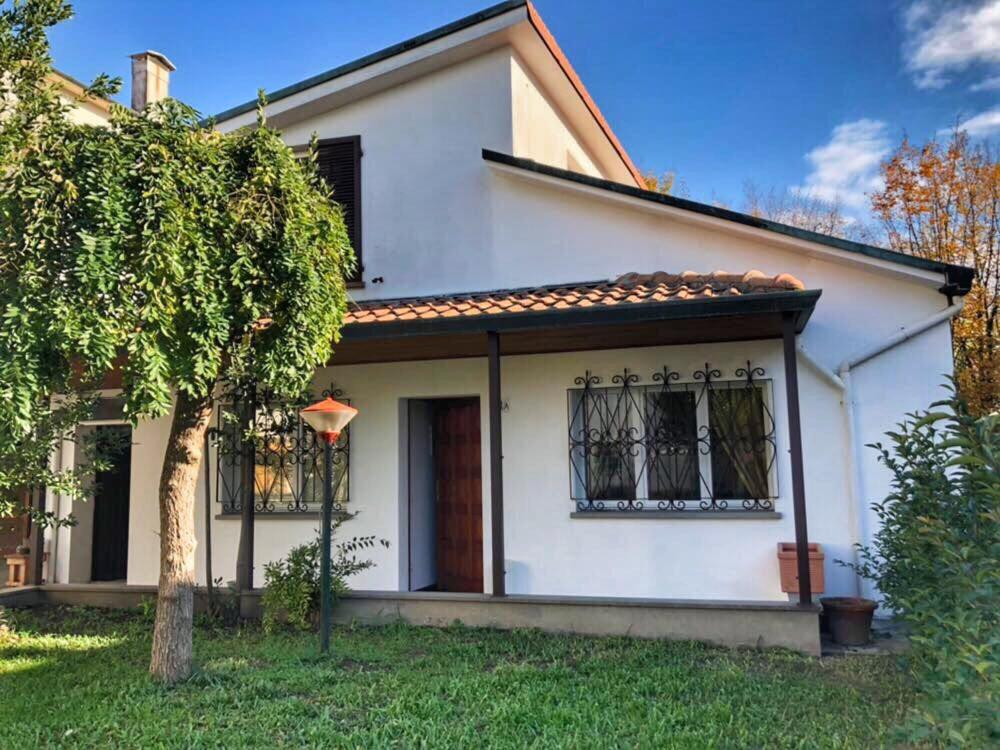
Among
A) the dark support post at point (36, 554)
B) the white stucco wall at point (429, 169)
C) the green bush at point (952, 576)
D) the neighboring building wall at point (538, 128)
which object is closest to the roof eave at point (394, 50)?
the white stucco wall at point (429, 169)

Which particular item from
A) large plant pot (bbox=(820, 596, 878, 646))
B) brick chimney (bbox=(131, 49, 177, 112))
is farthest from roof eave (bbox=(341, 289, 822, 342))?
brick chimney (bbox=(131, 49, 177, 112))

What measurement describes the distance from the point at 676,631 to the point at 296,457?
188 inches

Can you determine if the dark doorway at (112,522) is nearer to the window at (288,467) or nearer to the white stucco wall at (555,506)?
the white stucco wall at (555,506)

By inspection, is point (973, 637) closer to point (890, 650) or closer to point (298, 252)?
point (890, 650)

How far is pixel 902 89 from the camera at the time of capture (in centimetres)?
1486

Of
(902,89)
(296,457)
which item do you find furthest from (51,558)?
(902,89)

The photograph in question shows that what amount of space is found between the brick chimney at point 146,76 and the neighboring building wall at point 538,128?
5.27 metres

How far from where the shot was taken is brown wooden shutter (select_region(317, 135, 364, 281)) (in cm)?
907

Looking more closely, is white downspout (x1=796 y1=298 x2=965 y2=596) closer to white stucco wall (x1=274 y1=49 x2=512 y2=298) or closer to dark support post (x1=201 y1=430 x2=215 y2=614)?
white stucco wall (x1=274 y1=49 x2=512 y2=298)

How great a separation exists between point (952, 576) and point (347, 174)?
814cm

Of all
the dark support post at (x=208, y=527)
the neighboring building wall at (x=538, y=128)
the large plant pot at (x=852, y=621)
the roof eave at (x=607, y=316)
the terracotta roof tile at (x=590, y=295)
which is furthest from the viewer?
the neighboring building wall at (x=538, y=128)

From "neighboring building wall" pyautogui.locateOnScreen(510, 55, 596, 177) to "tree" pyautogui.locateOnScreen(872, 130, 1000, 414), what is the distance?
9.31 m

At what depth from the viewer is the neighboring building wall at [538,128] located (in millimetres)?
8828

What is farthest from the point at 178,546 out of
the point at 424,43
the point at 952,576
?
the point at 424,43
